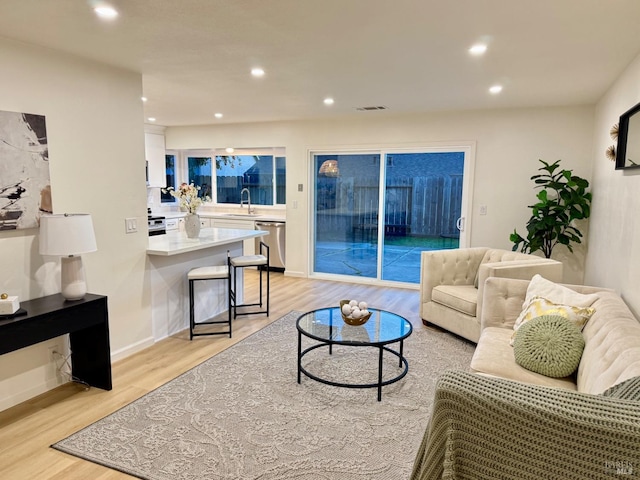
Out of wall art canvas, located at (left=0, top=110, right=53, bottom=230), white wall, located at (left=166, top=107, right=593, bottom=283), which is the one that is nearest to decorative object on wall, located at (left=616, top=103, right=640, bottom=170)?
white wall, located at (left=166, top=107, right=593, bottom=283)

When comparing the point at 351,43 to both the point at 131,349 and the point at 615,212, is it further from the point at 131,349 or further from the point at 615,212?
the point at 131,349

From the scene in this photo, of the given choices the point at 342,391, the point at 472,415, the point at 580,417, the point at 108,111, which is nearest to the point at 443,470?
the point at 472,415

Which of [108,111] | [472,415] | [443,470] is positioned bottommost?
[443,470]

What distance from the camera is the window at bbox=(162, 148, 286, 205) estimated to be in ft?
24.5

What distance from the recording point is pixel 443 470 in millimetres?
1340

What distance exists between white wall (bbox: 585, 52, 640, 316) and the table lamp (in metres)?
3.66

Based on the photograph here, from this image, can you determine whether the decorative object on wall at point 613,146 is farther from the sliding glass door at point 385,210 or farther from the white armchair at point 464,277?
the sliding glass door at point 385,210

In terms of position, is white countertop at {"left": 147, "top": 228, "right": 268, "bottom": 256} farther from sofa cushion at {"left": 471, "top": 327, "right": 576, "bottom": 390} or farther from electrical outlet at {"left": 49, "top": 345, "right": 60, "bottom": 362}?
sofa cushion at {"left": 471, "top": 327, "right": 576, "bottom": 390}

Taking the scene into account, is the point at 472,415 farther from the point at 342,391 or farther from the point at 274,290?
the point at 274,290

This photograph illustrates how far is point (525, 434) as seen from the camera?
1.26 meters

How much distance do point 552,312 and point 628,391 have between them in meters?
1.33

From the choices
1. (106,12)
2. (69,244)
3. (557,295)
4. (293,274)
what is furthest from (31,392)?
(293,274)

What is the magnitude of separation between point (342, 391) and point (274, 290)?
3.05 meters

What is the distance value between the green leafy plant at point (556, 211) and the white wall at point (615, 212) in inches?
6.2
